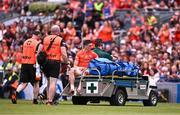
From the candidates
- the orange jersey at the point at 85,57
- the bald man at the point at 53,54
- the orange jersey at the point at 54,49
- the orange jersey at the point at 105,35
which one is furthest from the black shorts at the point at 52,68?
the orange jersey at the point at 105,35

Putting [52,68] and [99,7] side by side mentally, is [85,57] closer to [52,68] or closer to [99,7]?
[52,68]

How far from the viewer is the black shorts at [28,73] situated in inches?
1051

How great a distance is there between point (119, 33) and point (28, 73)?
1317 cm

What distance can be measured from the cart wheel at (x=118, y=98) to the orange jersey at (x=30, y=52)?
266cm

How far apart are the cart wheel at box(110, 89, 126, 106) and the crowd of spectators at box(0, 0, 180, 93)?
6.26 m

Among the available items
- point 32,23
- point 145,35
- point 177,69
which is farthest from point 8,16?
point 177,69

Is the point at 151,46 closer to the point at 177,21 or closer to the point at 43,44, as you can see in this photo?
the point at 177,21

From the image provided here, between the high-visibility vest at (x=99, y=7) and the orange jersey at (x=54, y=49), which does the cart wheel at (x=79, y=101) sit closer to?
the orange jersey at (x=54, y=49)

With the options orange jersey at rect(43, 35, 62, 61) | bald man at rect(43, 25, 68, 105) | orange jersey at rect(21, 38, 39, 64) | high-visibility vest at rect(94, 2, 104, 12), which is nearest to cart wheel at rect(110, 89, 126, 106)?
bald man at rect(43, 25, 68, 105)

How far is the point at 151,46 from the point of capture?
120 feet

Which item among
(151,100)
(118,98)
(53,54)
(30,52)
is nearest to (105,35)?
(151,100)

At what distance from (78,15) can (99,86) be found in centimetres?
1506

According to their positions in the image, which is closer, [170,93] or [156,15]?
[170,93]

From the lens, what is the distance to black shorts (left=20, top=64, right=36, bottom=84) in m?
26.7
